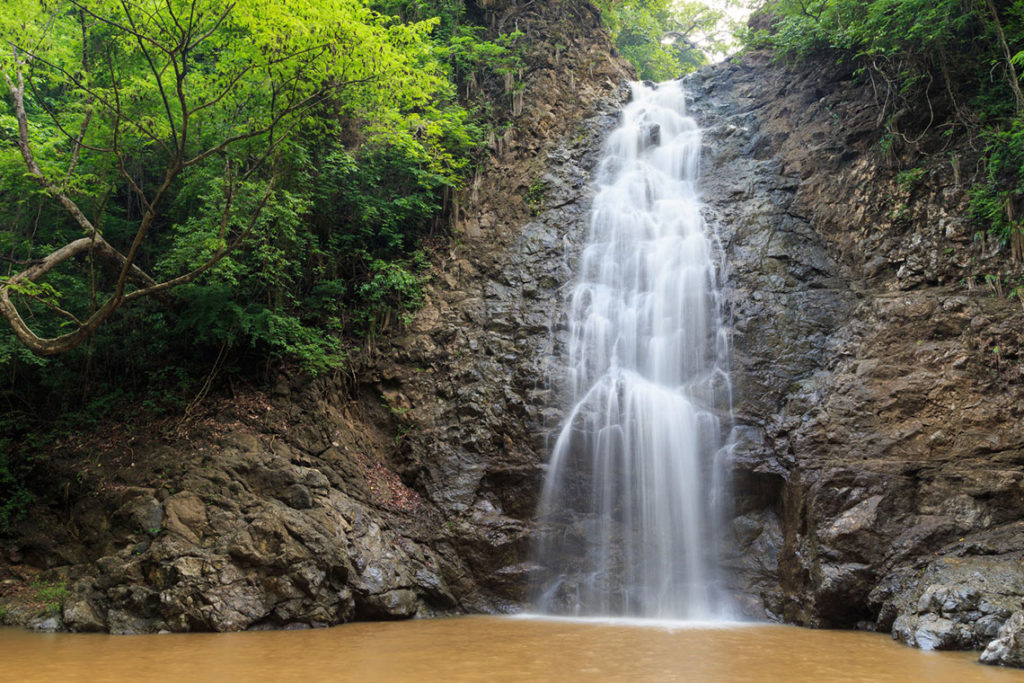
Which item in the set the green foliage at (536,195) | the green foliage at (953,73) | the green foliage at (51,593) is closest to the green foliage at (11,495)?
the green foliage at (51,593)

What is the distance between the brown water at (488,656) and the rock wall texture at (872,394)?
0.90m

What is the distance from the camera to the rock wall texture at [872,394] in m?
7.79

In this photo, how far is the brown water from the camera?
5184 mm

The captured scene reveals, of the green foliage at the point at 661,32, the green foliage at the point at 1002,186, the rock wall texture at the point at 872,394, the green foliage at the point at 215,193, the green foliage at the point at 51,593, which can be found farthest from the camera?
the green foliage at the point at 661,32

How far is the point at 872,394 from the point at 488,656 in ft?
22.4

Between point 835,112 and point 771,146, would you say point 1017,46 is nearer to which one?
point 835,112

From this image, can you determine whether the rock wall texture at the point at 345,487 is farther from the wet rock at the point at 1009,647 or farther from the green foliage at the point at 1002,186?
the green foliage at the point at 1002,186

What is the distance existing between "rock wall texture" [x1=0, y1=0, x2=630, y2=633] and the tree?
7.48ft

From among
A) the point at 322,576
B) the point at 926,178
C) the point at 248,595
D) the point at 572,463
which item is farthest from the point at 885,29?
the point at 248,595

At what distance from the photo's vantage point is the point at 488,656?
6.05 metres

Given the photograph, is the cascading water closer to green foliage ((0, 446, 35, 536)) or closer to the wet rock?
the wet rock

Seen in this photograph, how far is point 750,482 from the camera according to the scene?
31.3 ft

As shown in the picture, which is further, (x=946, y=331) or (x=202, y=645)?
(x=946, y=331)

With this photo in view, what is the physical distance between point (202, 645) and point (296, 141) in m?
8.60
